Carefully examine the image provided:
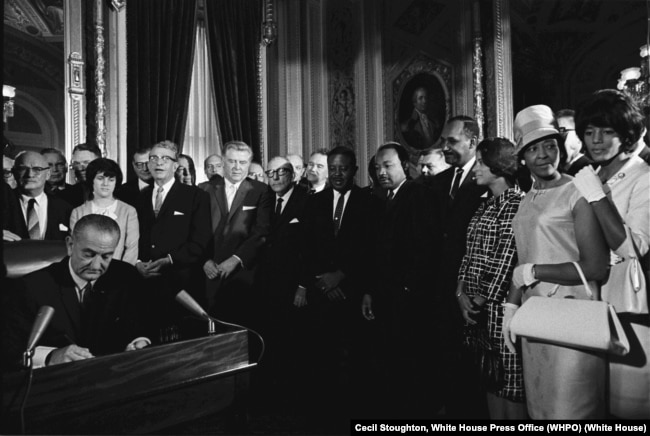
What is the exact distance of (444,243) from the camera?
3.49 m

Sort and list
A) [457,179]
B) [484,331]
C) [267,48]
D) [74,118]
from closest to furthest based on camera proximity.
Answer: [484,331] → [457,179] → [74,118] → [267,48]

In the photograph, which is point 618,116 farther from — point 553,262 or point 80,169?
point 80,169

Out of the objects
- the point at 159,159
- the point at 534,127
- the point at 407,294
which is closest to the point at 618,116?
the point at 534,127

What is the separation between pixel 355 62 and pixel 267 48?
4.30 ft

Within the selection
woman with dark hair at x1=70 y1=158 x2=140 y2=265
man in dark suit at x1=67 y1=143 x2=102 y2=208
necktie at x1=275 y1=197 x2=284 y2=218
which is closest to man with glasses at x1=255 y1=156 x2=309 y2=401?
necktie at x1=275 y1=197 x2=284 y2=218

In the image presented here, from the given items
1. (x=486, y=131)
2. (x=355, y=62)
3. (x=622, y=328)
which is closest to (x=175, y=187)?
(x=622, y=328)

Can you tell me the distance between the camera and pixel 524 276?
7.79 ft

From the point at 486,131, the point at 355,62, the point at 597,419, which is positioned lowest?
the point at 597,419

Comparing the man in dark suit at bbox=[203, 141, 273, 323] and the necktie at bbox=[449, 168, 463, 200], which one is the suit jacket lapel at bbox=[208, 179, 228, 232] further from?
the necktie at bbox=[449, 168, 463, 200]

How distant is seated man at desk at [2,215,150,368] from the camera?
2498 mm

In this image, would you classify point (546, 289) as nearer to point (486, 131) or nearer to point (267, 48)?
point (486, 131)

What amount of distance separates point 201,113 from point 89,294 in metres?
6.02

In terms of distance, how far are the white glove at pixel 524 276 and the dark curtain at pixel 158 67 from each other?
568 centimetres

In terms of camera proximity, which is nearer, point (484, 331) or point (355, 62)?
point (484, 331)
